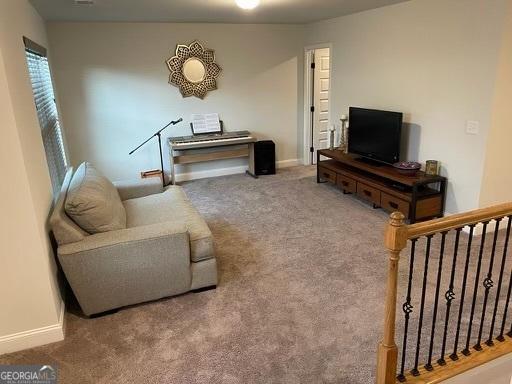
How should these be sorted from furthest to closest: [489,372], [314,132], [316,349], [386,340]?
[314,132]
[316,349]
[489,372]
[386,340]

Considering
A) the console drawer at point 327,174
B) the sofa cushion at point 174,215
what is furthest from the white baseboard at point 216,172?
the sofa cushion at point 174,215

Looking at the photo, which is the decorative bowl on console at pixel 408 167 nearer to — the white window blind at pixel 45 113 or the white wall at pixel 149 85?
the white wall at pixel 149 85

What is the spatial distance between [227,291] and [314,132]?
4.18 meters

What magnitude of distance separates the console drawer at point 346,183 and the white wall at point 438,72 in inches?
28.5

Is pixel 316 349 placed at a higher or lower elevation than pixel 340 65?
lower

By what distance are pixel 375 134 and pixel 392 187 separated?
75cm

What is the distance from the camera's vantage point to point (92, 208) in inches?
105

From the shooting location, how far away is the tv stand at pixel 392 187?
386 cm

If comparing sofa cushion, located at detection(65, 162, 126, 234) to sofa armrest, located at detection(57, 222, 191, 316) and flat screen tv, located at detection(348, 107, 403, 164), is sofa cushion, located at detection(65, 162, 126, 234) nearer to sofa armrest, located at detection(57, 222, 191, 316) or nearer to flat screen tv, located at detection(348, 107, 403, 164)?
sofa armrest, located at detection(57, 222, 191, 316)

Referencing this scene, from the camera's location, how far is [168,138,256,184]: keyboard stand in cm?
561

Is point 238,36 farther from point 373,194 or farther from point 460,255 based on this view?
point 460,255

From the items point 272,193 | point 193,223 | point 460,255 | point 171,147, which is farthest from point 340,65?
point 193,223

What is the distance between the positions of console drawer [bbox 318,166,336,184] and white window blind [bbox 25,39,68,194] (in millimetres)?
3319

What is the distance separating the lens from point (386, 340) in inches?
74.0
